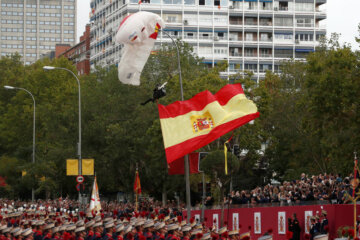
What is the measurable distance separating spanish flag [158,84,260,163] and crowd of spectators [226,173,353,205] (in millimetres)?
4338

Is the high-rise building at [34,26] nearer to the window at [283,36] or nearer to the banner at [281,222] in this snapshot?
the window at [283,36]

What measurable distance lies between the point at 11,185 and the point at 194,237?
52.3m

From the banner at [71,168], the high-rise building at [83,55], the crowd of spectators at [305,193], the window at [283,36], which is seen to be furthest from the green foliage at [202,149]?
the high-rise building at [83,55]

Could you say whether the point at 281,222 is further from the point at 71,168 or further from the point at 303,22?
the point at 303,22

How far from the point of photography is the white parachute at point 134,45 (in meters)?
22.7

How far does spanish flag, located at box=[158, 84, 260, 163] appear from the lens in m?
24.3

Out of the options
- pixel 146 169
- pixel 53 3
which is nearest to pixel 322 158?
pixel 146 169

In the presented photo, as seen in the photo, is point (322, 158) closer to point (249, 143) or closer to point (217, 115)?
point (249, 143)

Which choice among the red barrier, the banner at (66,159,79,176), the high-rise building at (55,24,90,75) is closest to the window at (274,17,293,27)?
the high-rise building at (55,24,90,75)

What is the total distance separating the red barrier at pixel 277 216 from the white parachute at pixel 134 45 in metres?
5.86

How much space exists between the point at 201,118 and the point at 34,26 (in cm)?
16648

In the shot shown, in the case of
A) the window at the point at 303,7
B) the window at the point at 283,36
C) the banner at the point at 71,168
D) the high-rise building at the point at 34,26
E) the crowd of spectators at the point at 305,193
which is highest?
the high-rise building at the point at 34,26

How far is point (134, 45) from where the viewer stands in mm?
23094

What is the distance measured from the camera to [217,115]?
25.0 m
